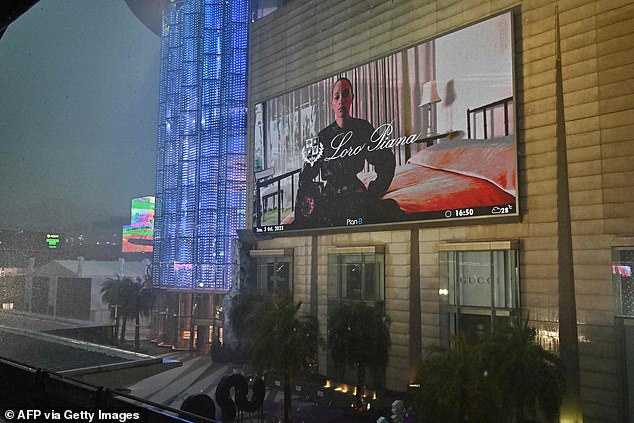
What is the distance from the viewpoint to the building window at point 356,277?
12.1 metres

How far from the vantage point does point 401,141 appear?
11.4 m

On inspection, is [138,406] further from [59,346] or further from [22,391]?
[59,346]

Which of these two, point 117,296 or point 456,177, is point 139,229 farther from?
point 456,177

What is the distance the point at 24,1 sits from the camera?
11.0 feet

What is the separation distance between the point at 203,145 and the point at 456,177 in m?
15.7

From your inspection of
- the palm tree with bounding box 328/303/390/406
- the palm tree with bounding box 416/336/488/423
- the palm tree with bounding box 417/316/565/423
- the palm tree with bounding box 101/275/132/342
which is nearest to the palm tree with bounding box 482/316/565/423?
the palm tree with bounding box 417/316/565/423

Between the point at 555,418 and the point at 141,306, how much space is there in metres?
17.1

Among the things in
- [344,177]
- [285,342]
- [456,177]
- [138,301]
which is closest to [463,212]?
[456,177]

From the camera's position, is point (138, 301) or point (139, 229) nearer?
point (138, 301)

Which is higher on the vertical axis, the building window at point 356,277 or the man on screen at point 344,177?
the man on screen at point 344,177

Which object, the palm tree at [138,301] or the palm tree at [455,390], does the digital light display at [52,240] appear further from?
the palm tree at [455,390]

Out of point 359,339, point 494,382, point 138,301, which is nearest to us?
point 494,382

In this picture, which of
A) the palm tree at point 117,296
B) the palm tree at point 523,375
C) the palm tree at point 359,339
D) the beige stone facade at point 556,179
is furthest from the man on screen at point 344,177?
the palm tree at point 117,296

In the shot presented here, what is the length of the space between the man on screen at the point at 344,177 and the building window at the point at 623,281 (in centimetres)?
456
